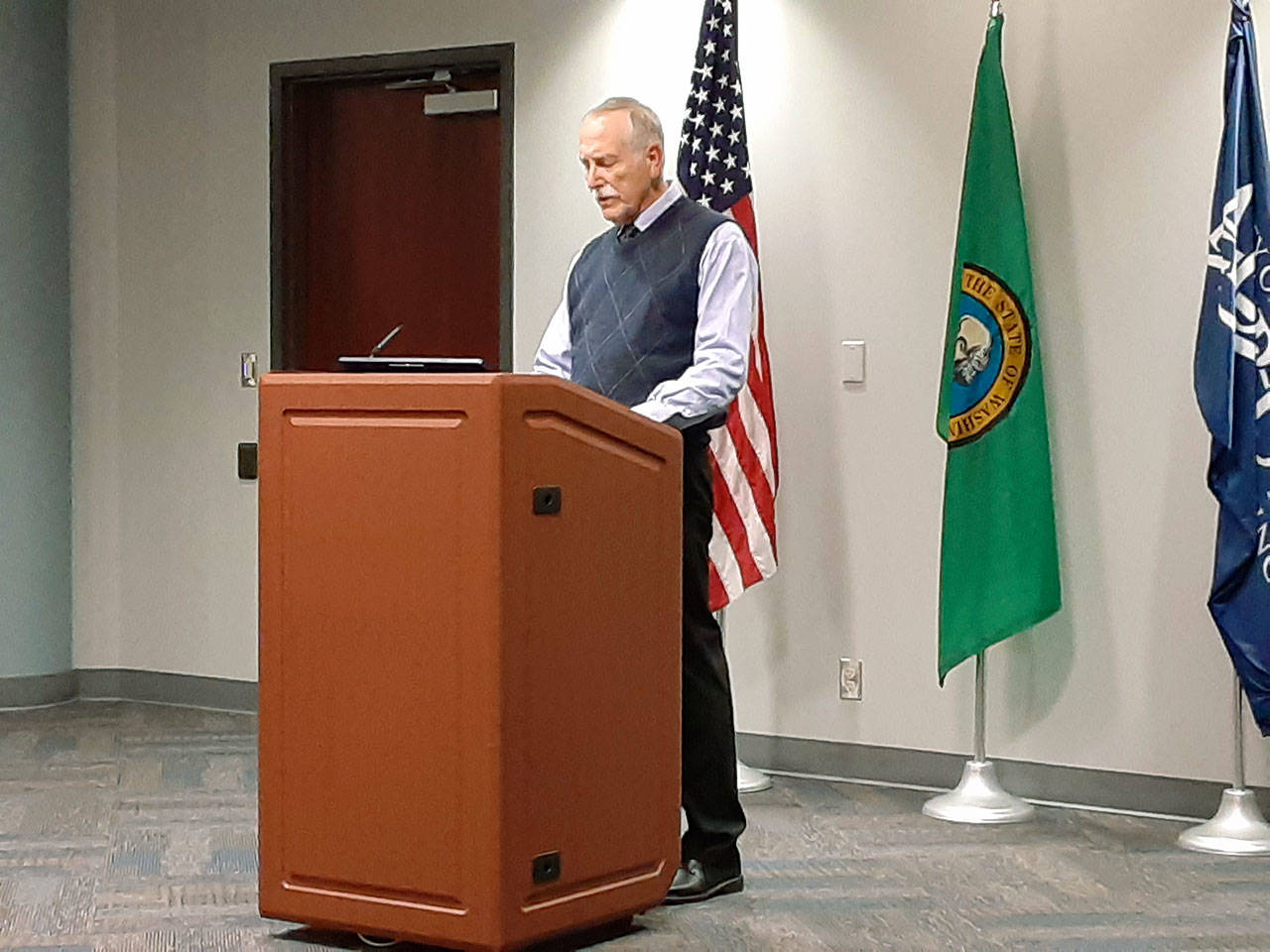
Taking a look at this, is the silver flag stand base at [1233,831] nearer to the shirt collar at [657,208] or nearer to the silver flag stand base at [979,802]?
the silver flag stand base at [979,802]

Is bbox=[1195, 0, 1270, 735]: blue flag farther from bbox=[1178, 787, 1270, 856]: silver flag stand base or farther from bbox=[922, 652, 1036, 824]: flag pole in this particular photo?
bbox=[922, 652, 1036, 824]: flag pole

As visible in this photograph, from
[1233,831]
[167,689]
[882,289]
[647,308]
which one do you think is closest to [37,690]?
[167,689]

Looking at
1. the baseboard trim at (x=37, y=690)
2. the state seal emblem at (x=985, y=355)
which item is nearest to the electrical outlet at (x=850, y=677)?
the state seal emblem at (x=985, y=355)

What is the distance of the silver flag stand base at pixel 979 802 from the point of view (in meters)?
4.51

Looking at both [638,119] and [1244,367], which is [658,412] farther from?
[1244,367]

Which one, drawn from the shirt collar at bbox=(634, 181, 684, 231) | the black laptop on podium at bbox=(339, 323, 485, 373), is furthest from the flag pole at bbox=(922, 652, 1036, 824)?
the black laptop on podium at bbox=(339, 323, 485, 373)

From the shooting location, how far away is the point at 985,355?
4.58m

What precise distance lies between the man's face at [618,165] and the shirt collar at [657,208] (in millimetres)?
12

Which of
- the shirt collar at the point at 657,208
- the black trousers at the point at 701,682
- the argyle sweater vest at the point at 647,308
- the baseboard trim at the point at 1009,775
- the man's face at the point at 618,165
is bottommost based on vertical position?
the baseboard trim at the point at 1009,775

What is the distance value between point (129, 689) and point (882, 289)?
2950 millimetres

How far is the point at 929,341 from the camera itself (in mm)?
4863

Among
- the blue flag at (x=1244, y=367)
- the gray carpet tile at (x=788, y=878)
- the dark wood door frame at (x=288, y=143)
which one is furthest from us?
the dark wood door frame at (x=288, y=143)

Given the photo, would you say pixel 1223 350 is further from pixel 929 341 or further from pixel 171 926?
pixel 171 926

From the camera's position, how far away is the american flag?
187 inches
